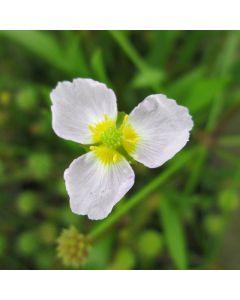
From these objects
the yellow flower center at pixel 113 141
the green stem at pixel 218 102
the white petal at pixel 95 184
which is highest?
the green stem at pixel 218 102

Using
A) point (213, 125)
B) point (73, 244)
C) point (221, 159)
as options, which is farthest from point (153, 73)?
point (73, 244)

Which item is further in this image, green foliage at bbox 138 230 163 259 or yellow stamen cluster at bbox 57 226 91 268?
green foliage at bbox 138 230 163 259

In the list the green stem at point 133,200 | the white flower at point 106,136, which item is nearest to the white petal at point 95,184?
the white flower at point 106,136

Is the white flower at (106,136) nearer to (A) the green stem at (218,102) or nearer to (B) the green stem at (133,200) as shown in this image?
(B) the green stem at (133,200)

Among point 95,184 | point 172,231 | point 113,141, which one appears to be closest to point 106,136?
point 113,141

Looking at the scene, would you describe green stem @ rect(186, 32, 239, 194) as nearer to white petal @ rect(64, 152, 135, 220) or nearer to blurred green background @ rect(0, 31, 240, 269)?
blurred green background @ rect(0, 31, 240, 269)

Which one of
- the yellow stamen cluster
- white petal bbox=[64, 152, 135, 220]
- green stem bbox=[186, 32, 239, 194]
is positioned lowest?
the yellow stamen cluster

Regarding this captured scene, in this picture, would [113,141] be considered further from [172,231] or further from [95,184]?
[172,231]

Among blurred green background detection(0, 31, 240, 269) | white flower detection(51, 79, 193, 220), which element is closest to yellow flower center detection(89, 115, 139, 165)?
white flower detection(51, 79, 193, 220)
